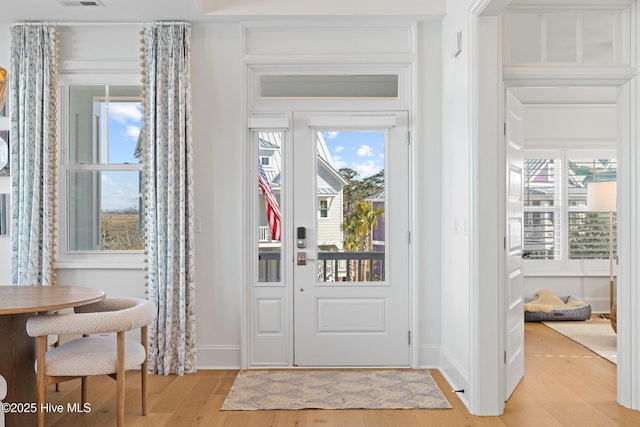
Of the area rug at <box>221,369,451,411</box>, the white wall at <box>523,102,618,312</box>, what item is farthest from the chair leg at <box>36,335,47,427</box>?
the white wall at <box>523,102,618,312</box>

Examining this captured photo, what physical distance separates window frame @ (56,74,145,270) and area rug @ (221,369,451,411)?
128cm

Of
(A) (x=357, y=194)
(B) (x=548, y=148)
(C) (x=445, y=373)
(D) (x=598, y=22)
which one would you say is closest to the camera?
(D) (x=598, y=22)

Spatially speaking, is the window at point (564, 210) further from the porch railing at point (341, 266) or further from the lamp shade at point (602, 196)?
the porch railing at point (341, 266)

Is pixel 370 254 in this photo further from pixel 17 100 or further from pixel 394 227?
pixel 17 100

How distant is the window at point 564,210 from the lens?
6590 millimetres

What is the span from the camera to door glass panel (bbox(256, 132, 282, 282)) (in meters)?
4.32

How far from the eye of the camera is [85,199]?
4398 millimetres

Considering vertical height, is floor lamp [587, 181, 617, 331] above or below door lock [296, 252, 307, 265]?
above

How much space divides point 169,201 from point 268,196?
0.75 m

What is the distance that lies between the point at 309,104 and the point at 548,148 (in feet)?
11.8

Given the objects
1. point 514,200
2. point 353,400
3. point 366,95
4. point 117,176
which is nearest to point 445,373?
point 353,400

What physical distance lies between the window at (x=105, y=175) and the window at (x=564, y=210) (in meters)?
4.51

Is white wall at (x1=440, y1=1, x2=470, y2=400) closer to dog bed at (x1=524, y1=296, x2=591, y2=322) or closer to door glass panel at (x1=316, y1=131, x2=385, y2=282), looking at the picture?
door glass panel at (x1=316, y1=131, x2=385, y2=282)

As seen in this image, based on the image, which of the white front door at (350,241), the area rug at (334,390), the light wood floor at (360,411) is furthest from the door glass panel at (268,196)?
the light wood floor at (360,411)
